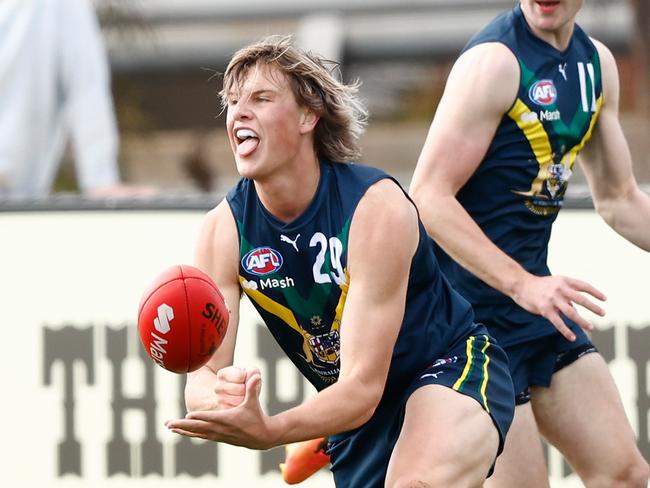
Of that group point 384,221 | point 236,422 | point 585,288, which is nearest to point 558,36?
point 585,288

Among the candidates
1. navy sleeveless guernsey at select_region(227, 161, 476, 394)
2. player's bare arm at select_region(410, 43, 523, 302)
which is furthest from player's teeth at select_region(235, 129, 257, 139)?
player's bare arm at select_region(410, 43, 523, 302)

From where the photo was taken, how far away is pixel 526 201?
230 inches

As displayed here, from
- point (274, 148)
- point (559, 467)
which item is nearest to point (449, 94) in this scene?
point (274, 148)

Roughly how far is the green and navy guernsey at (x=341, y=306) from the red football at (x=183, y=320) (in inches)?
11.7

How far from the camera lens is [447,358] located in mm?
5219

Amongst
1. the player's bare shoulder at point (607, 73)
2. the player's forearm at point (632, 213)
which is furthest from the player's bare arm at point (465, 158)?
the player's forearm at point (632, 213)

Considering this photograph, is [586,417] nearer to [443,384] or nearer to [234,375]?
[443,384]

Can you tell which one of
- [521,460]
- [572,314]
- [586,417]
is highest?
[572,314]

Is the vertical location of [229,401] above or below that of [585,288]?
below

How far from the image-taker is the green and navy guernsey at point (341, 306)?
5.03m

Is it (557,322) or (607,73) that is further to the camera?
(607,73)

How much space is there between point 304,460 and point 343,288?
4.47 ft

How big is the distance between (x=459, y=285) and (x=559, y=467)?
1.75 meters

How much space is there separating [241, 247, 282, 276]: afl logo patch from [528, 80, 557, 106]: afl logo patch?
4.06ft
